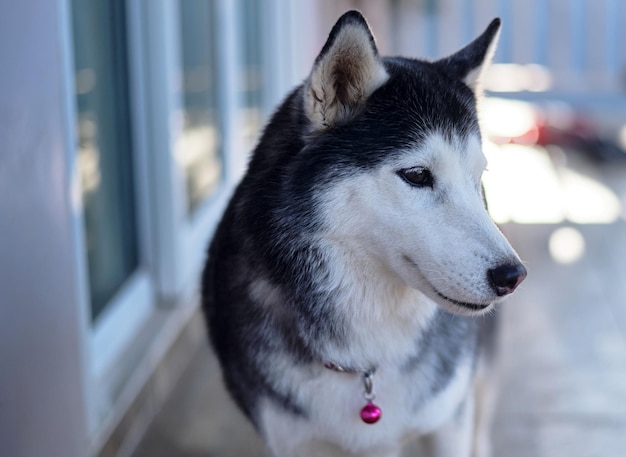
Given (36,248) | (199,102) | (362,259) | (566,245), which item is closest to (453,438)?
(362,259)

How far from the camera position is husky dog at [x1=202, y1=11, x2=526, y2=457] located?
1722 millimetres

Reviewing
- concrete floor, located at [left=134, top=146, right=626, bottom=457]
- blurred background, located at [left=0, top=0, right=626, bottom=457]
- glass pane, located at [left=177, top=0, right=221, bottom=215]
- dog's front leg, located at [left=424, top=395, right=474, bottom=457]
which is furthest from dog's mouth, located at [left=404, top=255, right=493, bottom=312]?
glass pane, located at [left=177, top=0, right=221, bottom=215]

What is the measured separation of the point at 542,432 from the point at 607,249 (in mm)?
2293

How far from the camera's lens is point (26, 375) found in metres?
1.92

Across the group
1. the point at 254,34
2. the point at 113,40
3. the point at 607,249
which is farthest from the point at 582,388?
the point at 254,34

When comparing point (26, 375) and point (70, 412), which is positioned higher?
point (26, 375)

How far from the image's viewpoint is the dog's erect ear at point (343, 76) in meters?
1.69

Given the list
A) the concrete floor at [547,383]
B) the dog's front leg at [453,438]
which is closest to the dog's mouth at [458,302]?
the dog's front leg at [453,438]

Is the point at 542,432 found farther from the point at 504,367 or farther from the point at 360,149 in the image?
the point at 360,149

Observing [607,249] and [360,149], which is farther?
[607,249]

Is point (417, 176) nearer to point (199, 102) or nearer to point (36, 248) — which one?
point (36, 248)

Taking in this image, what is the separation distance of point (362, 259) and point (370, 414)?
40cm

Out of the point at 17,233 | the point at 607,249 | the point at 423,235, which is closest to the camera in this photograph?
the point at 423,235

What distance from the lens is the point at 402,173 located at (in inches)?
68.5
